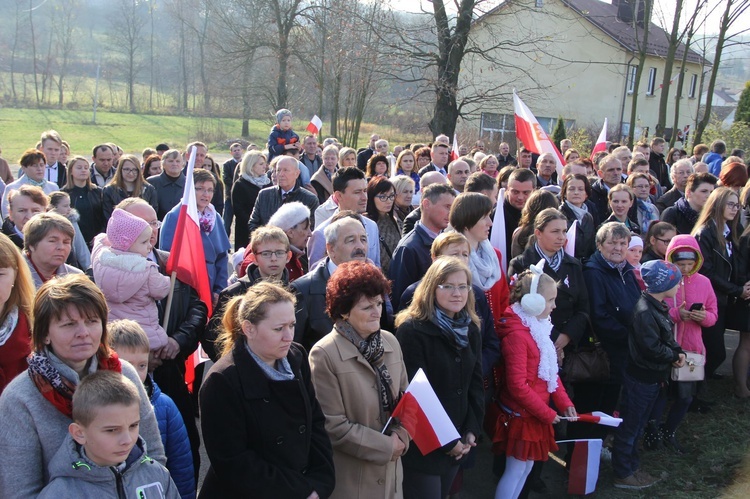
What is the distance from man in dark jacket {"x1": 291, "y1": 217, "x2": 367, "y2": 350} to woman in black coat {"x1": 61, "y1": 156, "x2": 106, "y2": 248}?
14.1 ft

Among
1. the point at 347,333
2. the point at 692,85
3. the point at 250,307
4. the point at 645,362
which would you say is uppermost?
the point at 692,85

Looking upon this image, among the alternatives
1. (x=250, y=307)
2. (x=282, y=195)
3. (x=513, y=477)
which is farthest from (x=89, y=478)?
(x=282, y=195)

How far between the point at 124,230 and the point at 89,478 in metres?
1.96

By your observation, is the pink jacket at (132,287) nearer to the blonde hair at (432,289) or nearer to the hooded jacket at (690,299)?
the blonde hair at (432,289)

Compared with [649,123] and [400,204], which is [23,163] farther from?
[649,123]

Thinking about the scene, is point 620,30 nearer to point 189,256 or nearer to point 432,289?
point 189,256

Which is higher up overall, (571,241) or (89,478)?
(571,241)

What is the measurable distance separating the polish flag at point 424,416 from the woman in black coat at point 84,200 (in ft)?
17.1

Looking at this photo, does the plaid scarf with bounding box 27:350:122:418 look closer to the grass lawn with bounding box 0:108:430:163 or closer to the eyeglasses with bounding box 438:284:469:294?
the eyeglasses with bounding box 438:284:469:294

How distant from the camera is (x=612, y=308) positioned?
512 cm

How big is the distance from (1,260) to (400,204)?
407 centimetres

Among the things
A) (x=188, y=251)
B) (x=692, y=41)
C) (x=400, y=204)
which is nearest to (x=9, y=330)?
(x=188, y=251)

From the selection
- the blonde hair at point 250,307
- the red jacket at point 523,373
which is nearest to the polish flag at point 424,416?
the blonde hair at point 250,307

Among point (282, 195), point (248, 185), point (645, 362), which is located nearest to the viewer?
point (645, 362)
